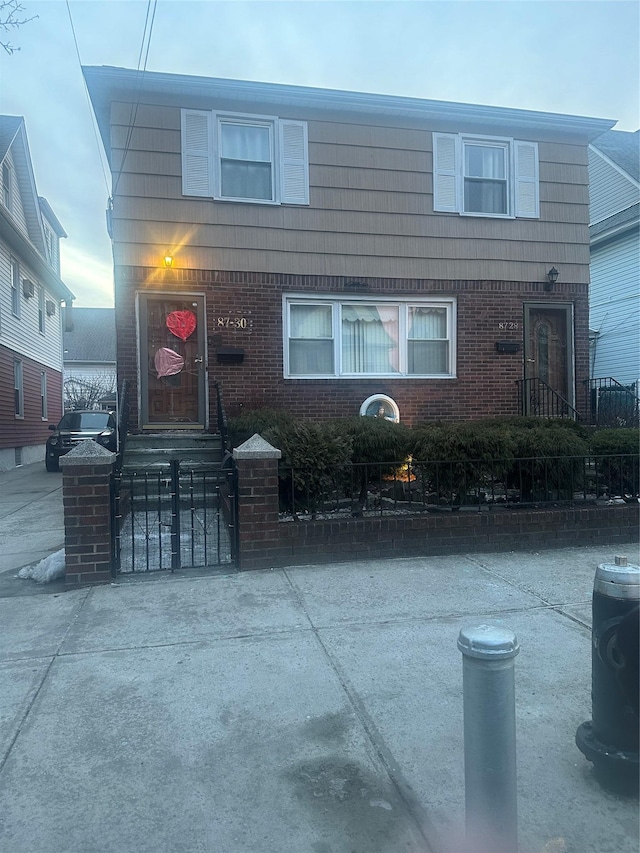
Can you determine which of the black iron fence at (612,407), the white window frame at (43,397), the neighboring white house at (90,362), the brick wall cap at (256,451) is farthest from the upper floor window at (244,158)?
the neighboring white house at (90,362)

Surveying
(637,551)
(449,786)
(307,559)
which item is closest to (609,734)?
(449,786)

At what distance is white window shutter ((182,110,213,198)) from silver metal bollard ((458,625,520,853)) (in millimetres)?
9233

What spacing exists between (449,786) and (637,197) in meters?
18.0

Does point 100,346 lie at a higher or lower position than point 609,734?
higher

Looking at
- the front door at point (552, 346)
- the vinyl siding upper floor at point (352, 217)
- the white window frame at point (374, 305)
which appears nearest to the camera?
the vinyl siding upper floor at point (352, 217)

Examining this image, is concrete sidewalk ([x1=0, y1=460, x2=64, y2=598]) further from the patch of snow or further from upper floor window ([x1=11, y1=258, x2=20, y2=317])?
upper floor window ([x1=11, y1=258, x2=20, y2=317])

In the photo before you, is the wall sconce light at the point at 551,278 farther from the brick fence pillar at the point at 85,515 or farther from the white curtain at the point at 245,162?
the brick fence pillar at the point at 85,515

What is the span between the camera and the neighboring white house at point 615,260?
54.6ft

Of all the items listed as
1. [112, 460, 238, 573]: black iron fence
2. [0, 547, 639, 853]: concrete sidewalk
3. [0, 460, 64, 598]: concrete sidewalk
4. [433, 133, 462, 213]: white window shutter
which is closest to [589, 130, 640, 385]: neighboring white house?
[433, 133, 462, 213]: white window shutter

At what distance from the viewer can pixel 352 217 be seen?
10453mm

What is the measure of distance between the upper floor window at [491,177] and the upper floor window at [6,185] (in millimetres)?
13169

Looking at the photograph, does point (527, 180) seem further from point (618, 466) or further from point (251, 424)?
point (251, 424)

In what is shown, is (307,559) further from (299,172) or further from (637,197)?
(637,197)

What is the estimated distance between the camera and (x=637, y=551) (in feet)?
21.3
